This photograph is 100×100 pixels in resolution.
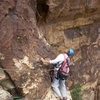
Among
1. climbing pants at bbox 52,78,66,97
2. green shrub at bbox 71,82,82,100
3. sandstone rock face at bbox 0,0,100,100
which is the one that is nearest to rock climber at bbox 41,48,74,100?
climbing pants at bbox 52,78,66,97

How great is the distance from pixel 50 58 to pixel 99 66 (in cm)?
457

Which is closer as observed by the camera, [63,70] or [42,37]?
[63,70]

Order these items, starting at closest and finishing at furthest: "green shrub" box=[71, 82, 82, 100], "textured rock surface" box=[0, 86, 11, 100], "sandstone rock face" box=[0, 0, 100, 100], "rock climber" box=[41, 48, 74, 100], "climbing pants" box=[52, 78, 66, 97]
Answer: "textured rock surface" box=[0, 86, 11, 100]
"sandstone rock face" box=[0, 0, 100, 100]
"rock climber" box=[41, 48, 74, 100]
"climbing pants" box=[52, 78, 66, 97]
"green shrub" box=[71, 82, 82, 100]

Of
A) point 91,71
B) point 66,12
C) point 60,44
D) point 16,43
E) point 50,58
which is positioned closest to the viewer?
point 16,43

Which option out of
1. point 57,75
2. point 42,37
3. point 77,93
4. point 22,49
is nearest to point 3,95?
point 22,49

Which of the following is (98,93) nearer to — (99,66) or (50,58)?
(99,66)

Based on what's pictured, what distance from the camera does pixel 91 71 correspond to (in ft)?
24.8

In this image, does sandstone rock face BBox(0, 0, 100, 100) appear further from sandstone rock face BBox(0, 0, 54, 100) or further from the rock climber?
the rock climber

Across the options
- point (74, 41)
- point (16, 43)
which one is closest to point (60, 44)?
point (74, 41)

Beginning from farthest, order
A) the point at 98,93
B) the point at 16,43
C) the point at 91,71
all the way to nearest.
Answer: the point at 98,93 < the point at 91,71 < the point at 16,43

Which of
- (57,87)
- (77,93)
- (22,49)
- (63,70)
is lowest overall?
(77,93)

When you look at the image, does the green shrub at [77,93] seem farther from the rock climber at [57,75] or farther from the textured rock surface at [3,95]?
the textured rock surface at [3,95]

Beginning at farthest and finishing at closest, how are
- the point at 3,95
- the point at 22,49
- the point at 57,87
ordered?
the point at 57,87
the point at 22,49
the point at 3,95

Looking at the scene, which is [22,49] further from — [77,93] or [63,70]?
[77,93]
